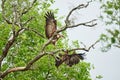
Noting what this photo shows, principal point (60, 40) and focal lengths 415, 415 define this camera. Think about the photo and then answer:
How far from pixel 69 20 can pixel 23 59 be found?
38.3 feet

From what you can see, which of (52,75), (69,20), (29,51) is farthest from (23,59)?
(69,20)

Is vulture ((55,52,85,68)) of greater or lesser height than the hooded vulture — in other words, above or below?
below

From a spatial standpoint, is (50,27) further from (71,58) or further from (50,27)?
(71,58)

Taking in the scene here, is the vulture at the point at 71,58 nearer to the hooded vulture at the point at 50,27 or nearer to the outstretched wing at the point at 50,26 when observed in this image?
the hooded vulture at the point at 50,27

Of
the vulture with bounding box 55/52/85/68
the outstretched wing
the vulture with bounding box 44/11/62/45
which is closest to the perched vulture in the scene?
the vulture with bounding box 55/52/85/68

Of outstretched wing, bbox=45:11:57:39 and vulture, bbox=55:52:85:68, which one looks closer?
vulture, bbox=55:52:85:68

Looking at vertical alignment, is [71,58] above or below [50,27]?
below

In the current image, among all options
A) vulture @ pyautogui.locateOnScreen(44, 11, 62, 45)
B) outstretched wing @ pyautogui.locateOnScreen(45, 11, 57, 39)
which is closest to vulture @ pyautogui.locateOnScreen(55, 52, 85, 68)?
vulture @ pyautogui.locateOnScreen(44, 11, 62, 45)

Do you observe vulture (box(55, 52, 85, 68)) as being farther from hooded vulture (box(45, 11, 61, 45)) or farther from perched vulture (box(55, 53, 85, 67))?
hooded vulture (box(45, 11, 61, 45))

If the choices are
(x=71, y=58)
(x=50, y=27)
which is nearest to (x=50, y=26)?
(x=50, y=27)

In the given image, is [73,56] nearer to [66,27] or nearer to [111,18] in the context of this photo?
[66,27]

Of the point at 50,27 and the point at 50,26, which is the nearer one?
the point at 50,27

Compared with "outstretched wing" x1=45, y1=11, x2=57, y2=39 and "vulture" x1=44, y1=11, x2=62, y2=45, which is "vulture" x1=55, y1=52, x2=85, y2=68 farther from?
"outstretched wing" x1=45, y1=11, x2=57, y2=39

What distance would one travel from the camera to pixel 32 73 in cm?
3111
